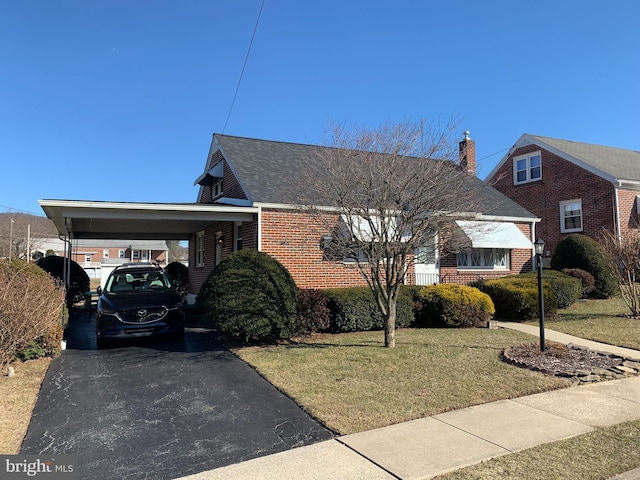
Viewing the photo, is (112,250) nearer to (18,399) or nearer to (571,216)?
(571,216)

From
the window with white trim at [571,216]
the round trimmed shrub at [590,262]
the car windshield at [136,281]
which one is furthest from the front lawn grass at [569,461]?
the window with white trim at [571,216]

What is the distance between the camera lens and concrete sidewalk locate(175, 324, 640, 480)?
3.78 m

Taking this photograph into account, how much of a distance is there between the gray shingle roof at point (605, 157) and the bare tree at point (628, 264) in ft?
26.6

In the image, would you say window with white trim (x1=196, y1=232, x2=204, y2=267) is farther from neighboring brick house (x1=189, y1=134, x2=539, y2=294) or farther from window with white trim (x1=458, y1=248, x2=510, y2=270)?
window with white trim (x1=458, y1=248, x2=510, y2=270)

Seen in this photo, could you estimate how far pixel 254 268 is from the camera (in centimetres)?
909

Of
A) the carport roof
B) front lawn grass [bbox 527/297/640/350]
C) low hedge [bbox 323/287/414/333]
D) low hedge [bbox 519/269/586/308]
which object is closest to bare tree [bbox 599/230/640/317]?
front lawn grass [bbox 527/297/640/350]

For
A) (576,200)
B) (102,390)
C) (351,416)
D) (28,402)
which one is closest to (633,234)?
(576,200)

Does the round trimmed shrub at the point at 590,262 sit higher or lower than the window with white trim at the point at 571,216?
lower

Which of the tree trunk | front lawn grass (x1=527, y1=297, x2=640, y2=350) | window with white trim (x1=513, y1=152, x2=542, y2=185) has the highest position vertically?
window with white trim (x1=513, y1=152, x2=542, y2=185)

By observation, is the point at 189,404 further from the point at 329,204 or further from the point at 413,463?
the point at 329,204

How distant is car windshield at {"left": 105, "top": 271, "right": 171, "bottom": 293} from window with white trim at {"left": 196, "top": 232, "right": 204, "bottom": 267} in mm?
7231

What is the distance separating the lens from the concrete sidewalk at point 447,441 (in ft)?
12.4

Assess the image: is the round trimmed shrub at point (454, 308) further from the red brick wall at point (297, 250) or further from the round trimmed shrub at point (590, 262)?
the round trimmed shrub at point (590, 262)

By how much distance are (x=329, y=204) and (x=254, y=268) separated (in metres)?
2.06
